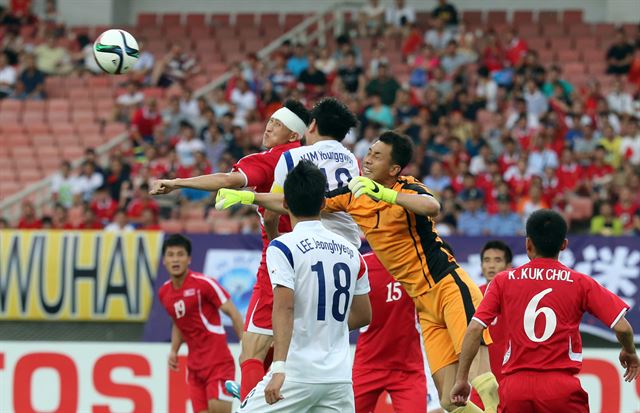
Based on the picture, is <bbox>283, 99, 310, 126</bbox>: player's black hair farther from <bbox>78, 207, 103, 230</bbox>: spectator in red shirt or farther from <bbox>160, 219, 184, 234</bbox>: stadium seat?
<bbox>78, 207, 103, 230</bbox>: spectator in red shirt

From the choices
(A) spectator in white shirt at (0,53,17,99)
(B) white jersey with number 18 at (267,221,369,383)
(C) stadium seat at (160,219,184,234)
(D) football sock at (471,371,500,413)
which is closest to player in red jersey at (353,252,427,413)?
(D) football sock at (471,371,500,413)

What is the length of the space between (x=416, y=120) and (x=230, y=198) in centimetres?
1294

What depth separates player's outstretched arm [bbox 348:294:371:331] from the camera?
25.4 feet

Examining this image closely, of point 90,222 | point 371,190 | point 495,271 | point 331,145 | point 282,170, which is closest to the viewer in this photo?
point 371,190

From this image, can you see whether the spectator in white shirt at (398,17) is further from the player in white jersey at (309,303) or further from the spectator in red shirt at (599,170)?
the player in white jersey at (309,303)

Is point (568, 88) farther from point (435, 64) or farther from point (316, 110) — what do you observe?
point (316, 110)

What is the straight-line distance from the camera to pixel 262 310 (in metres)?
8.84

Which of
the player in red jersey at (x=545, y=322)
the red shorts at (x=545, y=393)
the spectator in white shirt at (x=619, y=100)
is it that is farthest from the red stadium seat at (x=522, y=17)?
the red shorts at (x=545, y=393)

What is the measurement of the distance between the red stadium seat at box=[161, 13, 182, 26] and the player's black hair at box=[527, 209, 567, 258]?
67.4 feet

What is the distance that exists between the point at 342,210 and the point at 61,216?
11.7 meters

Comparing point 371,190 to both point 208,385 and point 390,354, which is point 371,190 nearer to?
point 390,354

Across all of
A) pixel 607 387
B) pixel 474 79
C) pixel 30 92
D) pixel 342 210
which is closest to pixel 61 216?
pixel 30 92

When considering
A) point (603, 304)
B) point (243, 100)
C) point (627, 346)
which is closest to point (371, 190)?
point (603, 304)

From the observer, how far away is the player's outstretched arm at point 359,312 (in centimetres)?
775
